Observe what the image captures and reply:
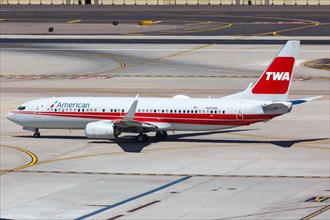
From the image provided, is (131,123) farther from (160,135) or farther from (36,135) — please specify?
(36,135)

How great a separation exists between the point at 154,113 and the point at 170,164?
9.67 m

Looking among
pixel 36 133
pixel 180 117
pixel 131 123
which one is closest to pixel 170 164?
pixel 131 123

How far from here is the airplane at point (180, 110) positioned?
9138 cm

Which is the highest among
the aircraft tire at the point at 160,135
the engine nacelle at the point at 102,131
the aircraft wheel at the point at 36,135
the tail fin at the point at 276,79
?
the tail fin at the point at 276,79

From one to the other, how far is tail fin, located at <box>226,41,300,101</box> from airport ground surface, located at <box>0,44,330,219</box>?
184 inches

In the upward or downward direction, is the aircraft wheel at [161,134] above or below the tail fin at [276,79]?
below

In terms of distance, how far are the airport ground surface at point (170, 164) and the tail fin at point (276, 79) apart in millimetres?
4677

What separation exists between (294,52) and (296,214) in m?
29.3

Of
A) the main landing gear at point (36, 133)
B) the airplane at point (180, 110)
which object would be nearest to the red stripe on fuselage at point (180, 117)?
the airplane at point (180, 110)

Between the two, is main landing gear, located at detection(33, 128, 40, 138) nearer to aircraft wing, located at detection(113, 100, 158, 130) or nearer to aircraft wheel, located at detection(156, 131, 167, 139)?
aircraft wing, located at detection(113, 100, 158, 130)

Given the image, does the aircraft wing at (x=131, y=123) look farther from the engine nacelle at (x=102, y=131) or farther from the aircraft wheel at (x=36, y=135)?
the aircraft wheel at (x=36, y=135)

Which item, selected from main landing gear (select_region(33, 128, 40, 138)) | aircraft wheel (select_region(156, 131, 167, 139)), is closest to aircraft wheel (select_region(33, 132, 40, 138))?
main landing gear (select_region(33, 128, 40, 138))

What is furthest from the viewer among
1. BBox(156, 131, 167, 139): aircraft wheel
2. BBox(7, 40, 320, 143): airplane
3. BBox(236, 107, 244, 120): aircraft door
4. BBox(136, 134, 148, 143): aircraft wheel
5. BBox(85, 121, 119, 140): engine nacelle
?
BBox(156, 131, 167, 139): aircraft wheel

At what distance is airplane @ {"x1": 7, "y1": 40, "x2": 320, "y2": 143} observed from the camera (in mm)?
91375
